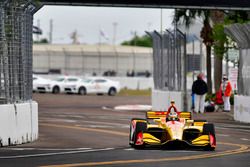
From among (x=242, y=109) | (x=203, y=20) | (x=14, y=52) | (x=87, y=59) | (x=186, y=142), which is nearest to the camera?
(x=186, y=142)

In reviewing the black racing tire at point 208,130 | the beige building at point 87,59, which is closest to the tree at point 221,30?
the black racing tire at point 208,130

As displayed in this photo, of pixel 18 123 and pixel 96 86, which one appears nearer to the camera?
pixel 18 123

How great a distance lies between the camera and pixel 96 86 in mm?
62656

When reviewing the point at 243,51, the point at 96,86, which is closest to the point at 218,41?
the point at 243,51

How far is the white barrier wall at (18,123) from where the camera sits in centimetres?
2008

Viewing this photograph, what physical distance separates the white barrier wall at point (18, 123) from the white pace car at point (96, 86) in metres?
40.2

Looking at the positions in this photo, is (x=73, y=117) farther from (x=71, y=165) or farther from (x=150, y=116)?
(x=71, y=165)

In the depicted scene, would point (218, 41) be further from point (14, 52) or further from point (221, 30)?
point (14, 52)

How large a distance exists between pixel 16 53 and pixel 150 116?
377 centimetres

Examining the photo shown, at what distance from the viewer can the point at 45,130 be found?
26.5 m

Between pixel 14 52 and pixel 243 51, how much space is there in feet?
40.8

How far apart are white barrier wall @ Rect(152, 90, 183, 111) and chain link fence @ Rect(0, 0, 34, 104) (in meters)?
16.4

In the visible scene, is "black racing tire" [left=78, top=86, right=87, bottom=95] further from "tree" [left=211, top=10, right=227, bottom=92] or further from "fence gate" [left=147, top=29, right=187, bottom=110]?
"fence gate" [left=147, top=29, right=187, bottom=110]

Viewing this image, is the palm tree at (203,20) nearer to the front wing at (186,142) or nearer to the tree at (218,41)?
the tree at (218,41)
